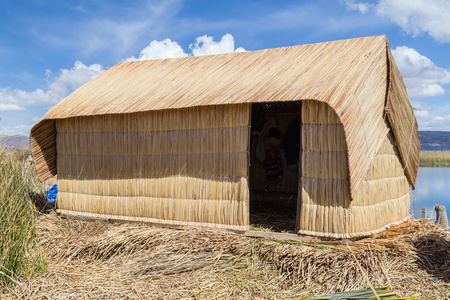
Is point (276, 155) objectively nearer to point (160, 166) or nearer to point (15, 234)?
point (160, 166)

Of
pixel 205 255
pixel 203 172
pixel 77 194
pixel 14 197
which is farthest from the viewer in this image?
pixel 77 194

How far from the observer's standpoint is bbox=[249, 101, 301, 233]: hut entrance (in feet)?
26.4

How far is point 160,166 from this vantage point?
6047 millimetres

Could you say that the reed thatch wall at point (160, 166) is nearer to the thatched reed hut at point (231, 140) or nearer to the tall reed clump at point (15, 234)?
the thatched reed hut at point (231, 140)

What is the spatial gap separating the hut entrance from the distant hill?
4.17 meters

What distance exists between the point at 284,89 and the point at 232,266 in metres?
2.39

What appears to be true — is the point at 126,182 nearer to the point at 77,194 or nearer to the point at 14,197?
the point at 77,194

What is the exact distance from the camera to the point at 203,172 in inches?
225

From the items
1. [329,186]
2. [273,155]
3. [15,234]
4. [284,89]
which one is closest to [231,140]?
[284,89]

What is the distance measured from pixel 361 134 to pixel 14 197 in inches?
164

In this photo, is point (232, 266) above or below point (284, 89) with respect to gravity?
below

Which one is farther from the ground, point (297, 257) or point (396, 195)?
point (396, 195)

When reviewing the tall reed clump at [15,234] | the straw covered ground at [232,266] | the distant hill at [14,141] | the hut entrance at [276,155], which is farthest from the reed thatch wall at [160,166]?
the hut entrance at [276,155]

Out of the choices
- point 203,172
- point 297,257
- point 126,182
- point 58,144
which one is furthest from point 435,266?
point 58,144
